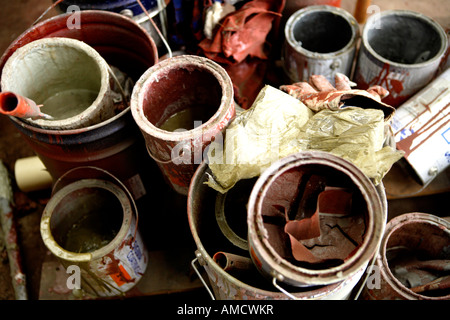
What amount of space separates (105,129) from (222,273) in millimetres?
1078

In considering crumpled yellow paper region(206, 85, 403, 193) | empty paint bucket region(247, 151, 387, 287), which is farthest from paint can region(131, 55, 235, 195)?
empty paint bucket region(247, 151, 387, 287)

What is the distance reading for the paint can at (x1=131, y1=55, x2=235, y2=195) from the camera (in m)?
1.97

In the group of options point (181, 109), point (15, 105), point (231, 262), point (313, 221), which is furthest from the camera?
point (181, 109)

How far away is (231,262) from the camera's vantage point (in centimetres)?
184

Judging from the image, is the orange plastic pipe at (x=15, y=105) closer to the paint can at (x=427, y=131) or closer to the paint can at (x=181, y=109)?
the paint can at (x=181, y=109)

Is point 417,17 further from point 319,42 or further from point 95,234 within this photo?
point 95,234

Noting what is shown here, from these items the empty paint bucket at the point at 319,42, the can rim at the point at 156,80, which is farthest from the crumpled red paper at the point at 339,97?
the empty paint bucket at the point at 319,42

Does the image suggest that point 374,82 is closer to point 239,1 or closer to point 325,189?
point 239,1

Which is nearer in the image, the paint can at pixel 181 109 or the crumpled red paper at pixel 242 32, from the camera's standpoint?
the paint can at pixel 181 109

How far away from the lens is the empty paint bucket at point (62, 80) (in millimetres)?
2236

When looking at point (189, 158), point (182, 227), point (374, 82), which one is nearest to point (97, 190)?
point (182, 227)

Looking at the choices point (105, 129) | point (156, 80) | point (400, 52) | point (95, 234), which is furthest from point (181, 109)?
point (400, 52)

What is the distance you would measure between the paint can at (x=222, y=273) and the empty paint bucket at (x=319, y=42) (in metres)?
1.22

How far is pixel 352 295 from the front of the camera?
7.43ft
